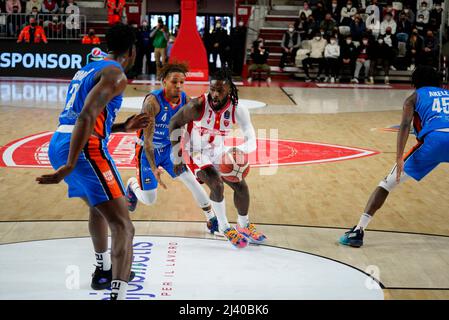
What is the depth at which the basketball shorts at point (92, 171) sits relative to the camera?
13.9 feet

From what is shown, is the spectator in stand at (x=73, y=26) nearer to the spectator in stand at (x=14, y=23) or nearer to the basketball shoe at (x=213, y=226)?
the spectator in stand at (x=14, y=23)

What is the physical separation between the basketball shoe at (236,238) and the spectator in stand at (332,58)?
16.1 metres

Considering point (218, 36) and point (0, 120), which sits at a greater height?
point (218, 36)

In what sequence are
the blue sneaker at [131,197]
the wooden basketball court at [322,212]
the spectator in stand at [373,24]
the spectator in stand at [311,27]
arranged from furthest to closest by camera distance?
the spectator in stand at [373,24], the spectator in stand at [311,27], the blue sneaker at [131,197], the wooden basketball court at [322,212]

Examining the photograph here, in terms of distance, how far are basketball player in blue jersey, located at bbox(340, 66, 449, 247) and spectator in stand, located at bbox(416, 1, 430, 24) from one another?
18.0m

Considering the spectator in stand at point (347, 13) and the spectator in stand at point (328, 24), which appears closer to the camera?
the spectator in stand at point (328, 24)

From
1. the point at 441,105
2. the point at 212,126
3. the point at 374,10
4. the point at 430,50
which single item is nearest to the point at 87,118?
the point at 212,126

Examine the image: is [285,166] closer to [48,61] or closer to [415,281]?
[415,281]

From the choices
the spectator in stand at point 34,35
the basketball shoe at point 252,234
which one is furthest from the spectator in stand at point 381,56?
the basketball shoe at point 252,234

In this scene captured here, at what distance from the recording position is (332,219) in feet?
22.3

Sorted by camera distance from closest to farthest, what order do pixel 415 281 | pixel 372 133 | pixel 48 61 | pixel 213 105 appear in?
pixel 415 281 < pixel 213 105 < pixel 372 133 < pixel 48 61

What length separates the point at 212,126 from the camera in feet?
19.8
